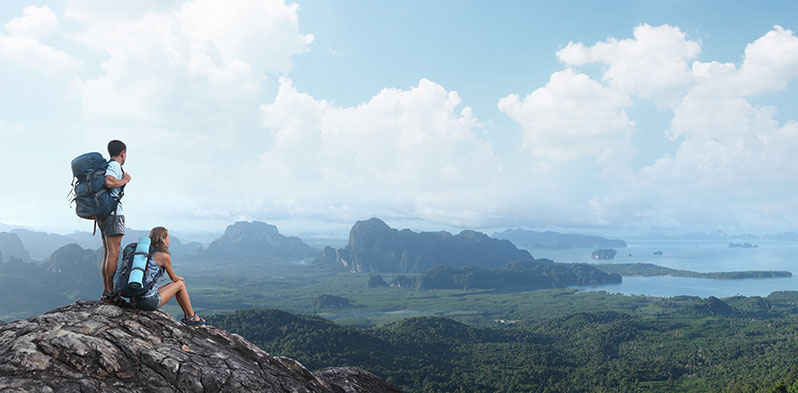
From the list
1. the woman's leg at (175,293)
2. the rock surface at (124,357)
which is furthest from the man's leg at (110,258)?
the woman's leg at (175,293)

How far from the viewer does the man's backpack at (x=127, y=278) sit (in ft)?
31.2

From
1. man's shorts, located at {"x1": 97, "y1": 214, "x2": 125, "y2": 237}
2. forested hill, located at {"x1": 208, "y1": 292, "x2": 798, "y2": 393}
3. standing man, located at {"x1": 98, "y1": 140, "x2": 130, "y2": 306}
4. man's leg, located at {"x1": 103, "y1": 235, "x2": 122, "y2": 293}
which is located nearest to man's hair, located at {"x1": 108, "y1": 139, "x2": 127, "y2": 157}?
standing man, located at {"x1": 98, "y1": 140, "x2": 130, "y2": 306}

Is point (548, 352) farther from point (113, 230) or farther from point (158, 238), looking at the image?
point (113, 230)

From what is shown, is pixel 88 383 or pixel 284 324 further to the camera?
pixel 284 324

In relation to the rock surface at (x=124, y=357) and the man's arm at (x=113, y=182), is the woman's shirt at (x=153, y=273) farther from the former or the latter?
the man's arm at (x=113, y=182)

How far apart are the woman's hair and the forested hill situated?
6818 centimetres

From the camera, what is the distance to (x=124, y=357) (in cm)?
890

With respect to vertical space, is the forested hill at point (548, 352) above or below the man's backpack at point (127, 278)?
below

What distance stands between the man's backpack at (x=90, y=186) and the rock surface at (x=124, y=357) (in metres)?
2.54

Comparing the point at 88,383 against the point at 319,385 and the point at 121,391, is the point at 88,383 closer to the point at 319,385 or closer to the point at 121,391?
the point at 121,391

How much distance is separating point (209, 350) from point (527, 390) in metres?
74.1

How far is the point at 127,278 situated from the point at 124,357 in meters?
1.83

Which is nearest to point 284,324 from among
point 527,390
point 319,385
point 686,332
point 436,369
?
point 436,369

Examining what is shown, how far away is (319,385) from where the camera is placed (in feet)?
41.7
